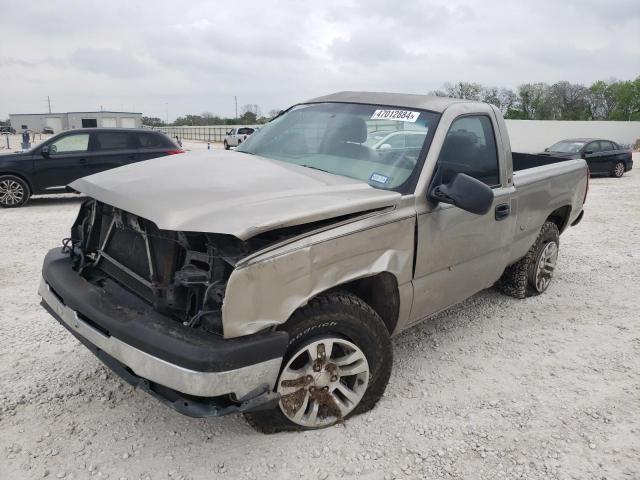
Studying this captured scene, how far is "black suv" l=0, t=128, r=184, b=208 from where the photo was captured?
9.70m

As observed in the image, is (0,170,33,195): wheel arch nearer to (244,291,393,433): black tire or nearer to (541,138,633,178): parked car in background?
(244,291,393,433): black tire

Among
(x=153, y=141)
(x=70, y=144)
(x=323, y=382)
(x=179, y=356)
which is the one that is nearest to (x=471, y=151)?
(x=323, y=382)

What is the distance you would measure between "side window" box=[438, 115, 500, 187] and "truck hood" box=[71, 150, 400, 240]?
69 centimetres

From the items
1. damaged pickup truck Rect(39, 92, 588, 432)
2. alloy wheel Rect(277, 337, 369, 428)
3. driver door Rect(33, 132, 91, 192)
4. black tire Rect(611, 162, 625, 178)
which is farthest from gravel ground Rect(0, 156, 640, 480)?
black tire Rect(611, 162, 625, 178)

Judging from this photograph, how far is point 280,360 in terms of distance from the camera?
7.75 feet

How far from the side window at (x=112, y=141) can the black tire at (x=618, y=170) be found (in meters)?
16.0

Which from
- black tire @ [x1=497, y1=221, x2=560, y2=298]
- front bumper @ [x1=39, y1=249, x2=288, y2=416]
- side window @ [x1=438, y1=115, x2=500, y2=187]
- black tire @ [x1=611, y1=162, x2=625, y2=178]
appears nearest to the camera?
front bumper @ [x1=39, y1=249, x2=288, y2=416]

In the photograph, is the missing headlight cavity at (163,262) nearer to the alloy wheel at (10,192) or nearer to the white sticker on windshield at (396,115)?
the white sticker on windshield at (396,115)

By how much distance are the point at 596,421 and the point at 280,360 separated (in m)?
2.08

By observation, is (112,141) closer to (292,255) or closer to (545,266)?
(545,266)

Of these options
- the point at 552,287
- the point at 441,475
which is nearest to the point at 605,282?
the point at 552,287

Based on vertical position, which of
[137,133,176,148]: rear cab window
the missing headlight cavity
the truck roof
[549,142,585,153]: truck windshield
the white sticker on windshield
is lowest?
the missing headlight cavity

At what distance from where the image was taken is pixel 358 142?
3506 mm

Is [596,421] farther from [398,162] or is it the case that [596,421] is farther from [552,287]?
[552,287]
